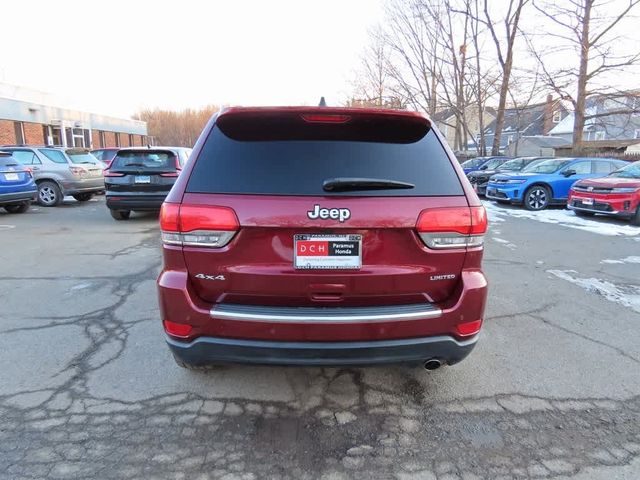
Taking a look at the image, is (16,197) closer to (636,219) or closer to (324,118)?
(324,118)

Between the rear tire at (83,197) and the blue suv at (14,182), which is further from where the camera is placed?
the rear tire at (83,197)

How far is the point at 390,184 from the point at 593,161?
13.8 meters

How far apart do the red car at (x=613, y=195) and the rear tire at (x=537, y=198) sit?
59.8 inches

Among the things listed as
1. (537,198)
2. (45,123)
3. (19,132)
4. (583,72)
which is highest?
(583,72)

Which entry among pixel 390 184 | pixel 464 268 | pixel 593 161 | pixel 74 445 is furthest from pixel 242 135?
pixel 593 161

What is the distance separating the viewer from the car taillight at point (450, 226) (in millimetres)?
2307

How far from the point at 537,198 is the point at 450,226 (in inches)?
492

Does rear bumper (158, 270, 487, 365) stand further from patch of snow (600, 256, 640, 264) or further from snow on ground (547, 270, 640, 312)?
patch of snow (600, 256, 640, 264)

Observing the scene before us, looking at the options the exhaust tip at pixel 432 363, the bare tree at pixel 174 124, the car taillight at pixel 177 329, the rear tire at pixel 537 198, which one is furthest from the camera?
the bare tree at pixel 174 124

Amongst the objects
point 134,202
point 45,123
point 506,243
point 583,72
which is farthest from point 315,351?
point 45,123

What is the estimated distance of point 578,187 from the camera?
1123cm

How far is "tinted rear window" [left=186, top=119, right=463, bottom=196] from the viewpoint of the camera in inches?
90.8

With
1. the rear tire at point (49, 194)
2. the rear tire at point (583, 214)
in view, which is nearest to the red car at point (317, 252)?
the rear tire at point (583, 214)

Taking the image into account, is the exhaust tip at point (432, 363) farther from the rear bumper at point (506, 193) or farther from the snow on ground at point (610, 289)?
the rear bumper at point (506, 193)
